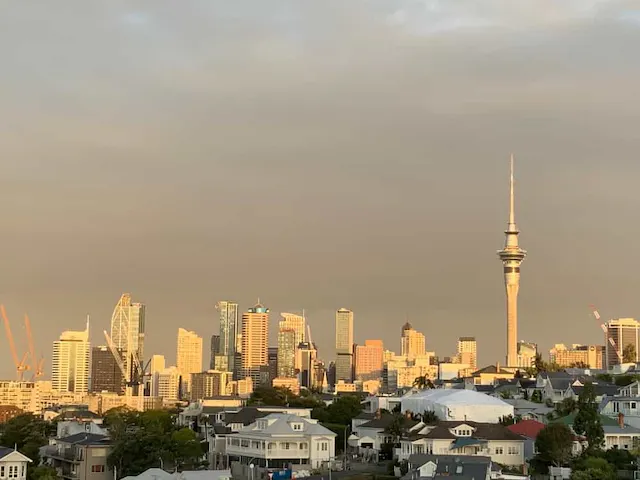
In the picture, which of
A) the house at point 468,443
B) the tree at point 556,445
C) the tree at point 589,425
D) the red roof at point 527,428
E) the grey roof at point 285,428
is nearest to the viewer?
the tree at point 556,445

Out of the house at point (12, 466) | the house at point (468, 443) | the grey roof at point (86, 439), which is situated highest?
the house at point (468, 443)

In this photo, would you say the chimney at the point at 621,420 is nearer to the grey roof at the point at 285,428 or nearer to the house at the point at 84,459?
the grey roof at the point at 285,428

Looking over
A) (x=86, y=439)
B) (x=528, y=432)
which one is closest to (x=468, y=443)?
(x=528, y=432)

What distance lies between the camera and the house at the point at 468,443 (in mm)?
74438

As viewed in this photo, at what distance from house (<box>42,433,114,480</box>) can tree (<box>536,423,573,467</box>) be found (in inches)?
1185

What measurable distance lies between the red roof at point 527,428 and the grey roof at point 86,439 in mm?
29482

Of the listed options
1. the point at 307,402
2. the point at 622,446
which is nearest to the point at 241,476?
the point at 622,446

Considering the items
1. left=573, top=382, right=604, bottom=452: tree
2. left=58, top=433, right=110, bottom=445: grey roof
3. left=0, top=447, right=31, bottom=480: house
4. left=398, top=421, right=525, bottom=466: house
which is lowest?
left=0, top=447, right=31, bottom=480: house

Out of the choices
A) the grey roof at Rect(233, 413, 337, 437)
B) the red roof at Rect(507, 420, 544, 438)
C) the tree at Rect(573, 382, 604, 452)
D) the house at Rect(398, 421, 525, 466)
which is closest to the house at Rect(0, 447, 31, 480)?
the grey roof at Rect(233, 413, 337, 437)

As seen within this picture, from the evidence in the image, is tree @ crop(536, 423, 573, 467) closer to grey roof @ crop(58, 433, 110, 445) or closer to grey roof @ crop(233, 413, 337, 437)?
grey roof @ crop(233, 413, 337, 437)

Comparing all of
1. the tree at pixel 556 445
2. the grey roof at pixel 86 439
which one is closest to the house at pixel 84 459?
the grey roof at pixel 86 439

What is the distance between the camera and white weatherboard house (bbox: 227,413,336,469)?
7931cm

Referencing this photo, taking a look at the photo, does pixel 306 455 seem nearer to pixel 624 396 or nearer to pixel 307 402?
pixel 624 396

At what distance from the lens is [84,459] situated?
270ft
